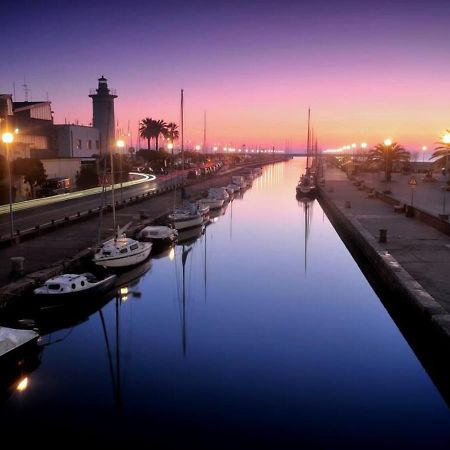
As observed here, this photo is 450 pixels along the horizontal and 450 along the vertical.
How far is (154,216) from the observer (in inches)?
1649

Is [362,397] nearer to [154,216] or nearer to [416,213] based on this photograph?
[416,213]

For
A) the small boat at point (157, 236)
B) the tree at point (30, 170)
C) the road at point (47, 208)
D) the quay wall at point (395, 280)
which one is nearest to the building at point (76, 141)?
the road at point (47, 208)

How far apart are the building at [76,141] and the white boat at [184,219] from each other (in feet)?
122

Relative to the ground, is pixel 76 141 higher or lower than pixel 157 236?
higher

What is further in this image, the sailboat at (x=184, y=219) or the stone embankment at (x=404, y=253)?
the sailboat at (x=184, y=219)

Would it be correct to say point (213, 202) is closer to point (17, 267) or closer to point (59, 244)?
point (59, 244)

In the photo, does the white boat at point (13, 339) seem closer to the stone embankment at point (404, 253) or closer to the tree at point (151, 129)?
the stone embankment at point (404, 253)

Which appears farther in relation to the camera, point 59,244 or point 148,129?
point 148,129

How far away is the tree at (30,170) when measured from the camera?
47031mm

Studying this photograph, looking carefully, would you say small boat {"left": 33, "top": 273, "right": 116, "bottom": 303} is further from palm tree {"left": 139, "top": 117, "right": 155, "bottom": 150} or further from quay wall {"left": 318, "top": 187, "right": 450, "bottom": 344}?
palm tree {"left": 139, "top": 117, "right": 155, "bottom": 150}

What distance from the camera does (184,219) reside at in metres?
40.0

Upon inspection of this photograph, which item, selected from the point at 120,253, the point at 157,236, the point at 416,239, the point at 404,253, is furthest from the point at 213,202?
the point at 404,253

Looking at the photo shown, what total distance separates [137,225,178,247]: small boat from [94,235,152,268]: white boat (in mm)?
4163

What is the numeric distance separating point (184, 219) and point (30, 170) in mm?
18607
